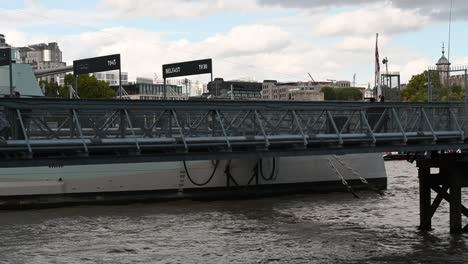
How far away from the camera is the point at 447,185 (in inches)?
1150

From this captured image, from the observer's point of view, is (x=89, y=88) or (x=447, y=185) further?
(x=89, y=88)

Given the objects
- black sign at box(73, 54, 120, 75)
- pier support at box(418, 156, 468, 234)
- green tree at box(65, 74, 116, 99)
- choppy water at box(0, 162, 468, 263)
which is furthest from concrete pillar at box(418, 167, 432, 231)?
green tree at box(65, 74, 116, 99)

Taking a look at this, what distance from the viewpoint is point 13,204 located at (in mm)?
43938

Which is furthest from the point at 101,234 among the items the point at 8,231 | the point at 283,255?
the point at 283,255

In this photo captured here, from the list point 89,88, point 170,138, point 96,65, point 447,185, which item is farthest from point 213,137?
point 89,88

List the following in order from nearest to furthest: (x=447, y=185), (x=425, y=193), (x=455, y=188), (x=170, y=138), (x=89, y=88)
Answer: (x=170, y=138) < (x=455, y=188) < (x=447, y=185) < (x=425, y=193) < (x=89, y=88)

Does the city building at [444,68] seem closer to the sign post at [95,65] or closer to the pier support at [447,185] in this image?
the pier support at [447,185]

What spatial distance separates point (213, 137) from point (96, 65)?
25.8 meters

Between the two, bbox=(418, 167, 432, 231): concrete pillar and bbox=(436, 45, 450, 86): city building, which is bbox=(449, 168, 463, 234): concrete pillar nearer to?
bbox=(418, 167, 432, 231): concrete pillar

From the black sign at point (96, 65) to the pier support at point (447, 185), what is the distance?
74.8 feet

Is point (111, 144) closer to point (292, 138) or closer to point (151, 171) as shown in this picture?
point (292, 138)

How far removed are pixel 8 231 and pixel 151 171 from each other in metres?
15.0

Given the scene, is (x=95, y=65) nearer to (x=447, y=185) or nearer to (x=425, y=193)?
(x=425, y=193)

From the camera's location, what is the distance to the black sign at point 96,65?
44841 mm
